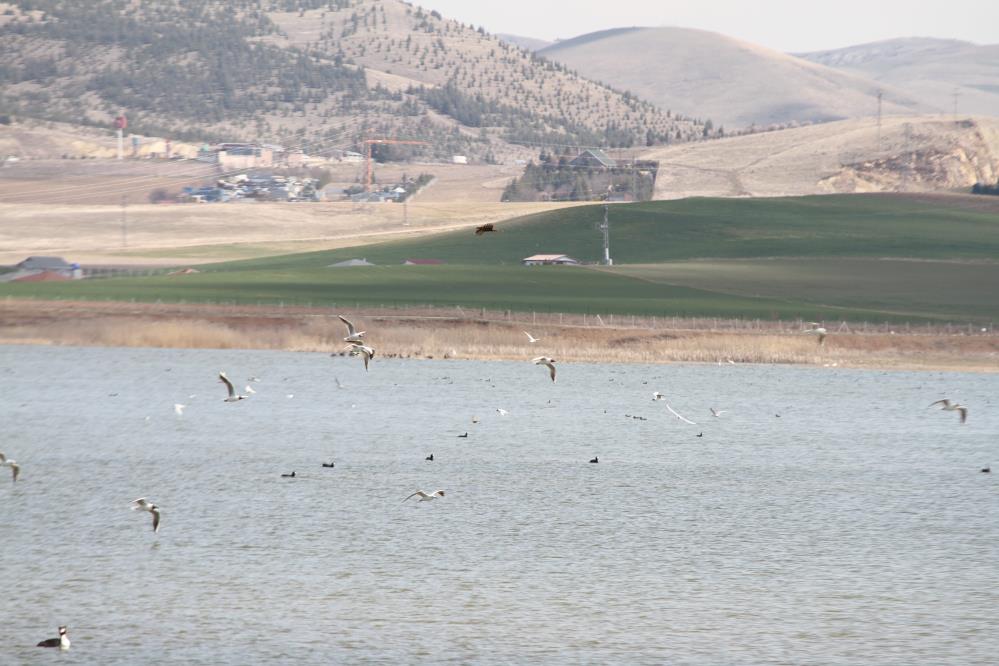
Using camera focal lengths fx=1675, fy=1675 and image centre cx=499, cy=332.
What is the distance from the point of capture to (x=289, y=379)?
97812 mm

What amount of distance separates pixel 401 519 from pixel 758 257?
373 feet

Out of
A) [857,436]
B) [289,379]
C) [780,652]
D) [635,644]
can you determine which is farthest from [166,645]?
[289,379]

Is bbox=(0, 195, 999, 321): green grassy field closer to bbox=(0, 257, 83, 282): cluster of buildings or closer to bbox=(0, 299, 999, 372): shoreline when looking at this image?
bbox=(0, 299, 999, 372): shoreline

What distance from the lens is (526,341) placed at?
99.9 meters

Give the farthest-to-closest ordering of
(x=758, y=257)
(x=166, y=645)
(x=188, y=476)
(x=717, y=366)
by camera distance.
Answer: (x=758, y=257), (x=717, y=366), (x=188, y=476), (x=166, y=645)

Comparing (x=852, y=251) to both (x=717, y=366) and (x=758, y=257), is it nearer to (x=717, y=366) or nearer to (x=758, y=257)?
(x=758, y=257)

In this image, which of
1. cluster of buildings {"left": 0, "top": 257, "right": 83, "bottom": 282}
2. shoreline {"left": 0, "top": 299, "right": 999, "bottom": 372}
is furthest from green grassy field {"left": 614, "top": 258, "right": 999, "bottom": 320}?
cluster of buildings {"left": 0, "top": 257, "right": 83, "bottom": 282}

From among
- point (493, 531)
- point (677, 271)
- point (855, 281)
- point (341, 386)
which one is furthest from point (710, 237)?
point (493, 531)

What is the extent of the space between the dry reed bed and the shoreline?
0.20 feet

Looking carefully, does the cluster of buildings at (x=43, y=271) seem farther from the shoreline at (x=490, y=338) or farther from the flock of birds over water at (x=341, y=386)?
the flock of birds over water at (x=341, y=386)

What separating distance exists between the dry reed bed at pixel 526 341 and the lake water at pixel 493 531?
8775 mm

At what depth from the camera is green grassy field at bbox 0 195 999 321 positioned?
118m

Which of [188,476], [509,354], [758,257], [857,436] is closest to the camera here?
[188,476]

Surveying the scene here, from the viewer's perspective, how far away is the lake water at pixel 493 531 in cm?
3712
